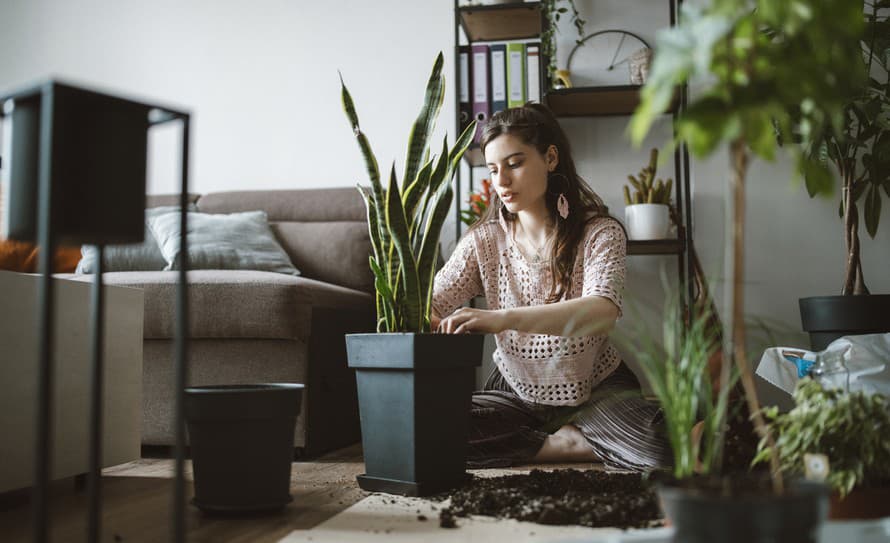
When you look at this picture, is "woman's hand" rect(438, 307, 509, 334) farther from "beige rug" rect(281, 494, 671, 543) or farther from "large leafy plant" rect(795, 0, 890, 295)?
"large leafy plant" rect(795, 0, 890, 295)

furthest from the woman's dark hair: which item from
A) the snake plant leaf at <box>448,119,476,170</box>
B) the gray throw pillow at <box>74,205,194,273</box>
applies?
the gray throw pillow at <box>74,205,194,273</box>

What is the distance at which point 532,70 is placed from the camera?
245 cm

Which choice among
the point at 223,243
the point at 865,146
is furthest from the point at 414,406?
the point at 865,146

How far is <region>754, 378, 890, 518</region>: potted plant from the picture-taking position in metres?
0.93

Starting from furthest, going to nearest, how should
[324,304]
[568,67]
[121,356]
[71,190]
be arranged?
[568,67]
[324,304]
[121,356]
[71,190]

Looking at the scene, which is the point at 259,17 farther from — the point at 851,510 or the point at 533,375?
the point at 851,510

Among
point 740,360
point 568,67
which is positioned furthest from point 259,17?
point 740,360

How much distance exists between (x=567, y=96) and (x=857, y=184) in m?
0.95

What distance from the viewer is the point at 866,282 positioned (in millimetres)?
2455

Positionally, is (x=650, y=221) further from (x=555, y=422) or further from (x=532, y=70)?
(x=555, y=422)

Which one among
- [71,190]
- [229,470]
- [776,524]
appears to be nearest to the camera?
[776,524]

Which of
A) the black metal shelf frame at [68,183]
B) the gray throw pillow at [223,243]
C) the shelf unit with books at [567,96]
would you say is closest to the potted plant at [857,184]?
the shelf unit with books at [567,96]

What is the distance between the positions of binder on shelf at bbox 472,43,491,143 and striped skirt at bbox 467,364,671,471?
3.36ft

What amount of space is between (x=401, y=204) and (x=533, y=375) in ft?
2.08
